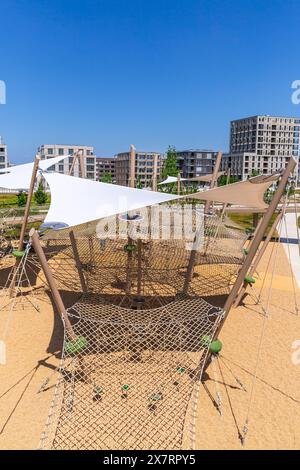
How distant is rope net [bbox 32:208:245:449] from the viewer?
3.55m

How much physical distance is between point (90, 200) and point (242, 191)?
7.34 ft

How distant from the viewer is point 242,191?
5.09 meters

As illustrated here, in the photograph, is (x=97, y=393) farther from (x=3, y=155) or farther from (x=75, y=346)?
(x=3, y=155)

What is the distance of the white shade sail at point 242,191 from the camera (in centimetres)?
473

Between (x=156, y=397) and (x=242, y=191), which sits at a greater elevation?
(x=242, y=191)

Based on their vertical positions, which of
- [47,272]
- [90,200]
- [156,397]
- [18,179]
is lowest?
[156,397]

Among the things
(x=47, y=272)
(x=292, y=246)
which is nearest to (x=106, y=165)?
(x=292, y=246)

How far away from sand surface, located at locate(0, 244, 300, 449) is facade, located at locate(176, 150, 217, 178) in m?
63.4

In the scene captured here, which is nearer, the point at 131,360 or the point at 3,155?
the point at 131,360

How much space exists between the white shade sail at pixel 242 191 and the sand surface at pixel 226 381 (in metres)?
2.29

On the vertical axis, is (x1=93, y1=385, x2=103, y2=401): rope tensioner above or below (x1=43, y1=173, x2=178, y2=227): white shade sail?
below

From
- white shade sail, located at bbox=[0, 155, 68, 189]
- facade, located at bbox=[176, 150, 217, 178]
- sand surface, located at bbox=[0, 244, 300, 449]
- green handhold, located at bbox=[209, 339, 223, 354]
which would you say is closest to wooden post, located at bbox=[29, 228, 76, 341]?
sand surface, located at bbox=[0, 244, 300, 449]

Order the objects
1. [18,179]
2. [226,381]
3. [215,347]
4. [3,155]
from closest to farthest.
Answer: [215,347]
[226,381]
[18,179]
[3,155]

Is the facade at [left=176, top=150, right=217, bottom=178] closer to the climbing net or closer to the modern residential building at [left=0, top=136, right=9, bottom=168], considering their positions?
the modern residential building at [left=0, top=136, right=9, bottom=168]
